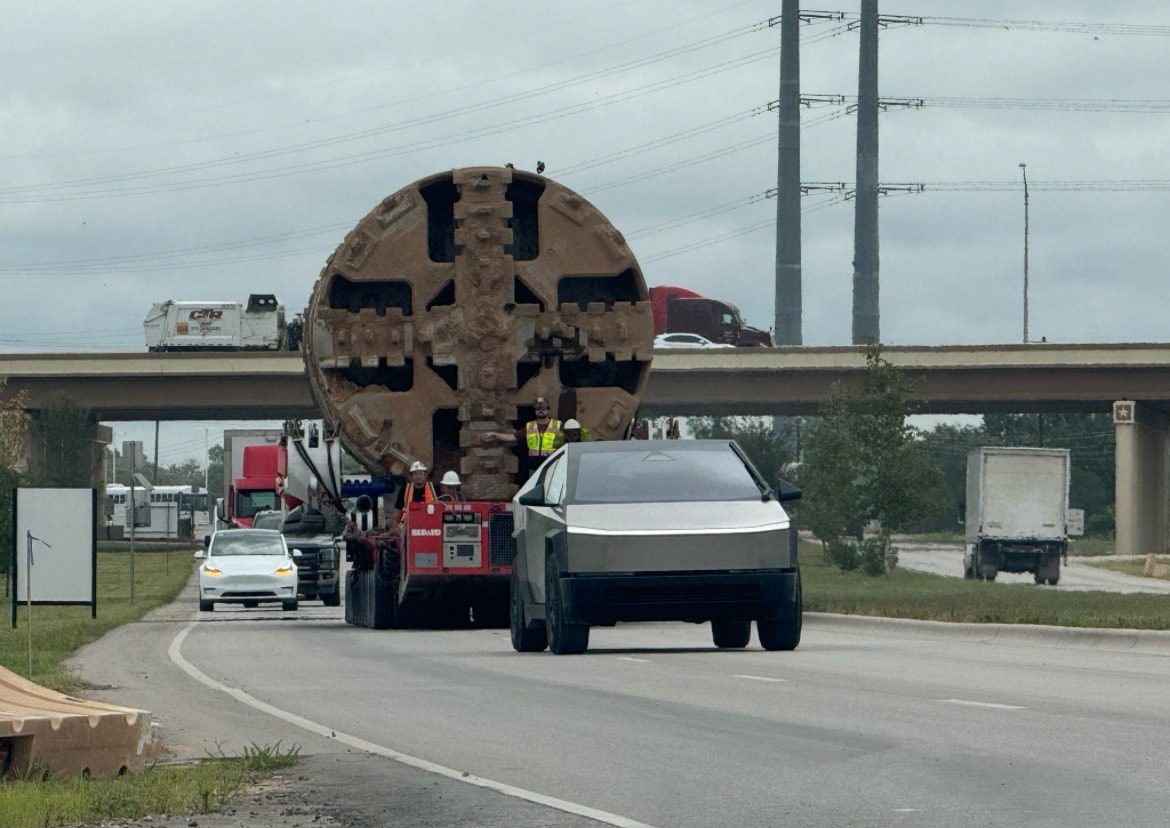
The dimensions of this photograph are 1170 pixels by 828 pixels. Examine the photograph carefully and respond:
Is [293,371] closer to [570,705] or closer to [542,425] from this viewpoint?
[542,425]

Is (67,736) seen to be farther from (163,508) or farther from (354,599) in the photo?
(163,508)

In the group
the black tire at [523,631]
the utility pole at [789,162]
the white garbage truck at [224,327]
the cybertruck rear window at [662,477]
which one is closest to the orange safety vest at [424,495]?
the black tire at [523,631]

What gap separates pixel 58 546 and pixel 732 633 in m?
7.06

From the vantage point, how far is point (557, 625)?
1841 cm

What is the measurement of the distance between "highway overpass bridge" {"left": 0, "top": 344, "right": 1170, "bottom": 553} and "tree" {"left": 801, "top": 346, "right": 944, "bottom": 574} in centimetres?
1836

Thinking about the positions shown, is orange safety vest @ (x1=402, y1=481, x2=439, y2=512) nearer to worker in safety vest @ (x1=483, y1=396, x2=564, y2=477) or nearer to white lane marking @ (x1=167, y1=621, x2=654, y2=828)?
worker in safety vest @ (x1=483, y1=396, x2=564, y2=477)

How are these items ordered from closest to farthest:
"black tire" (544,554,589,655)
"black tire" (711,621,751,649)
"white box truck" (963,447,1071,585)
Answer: "black tire" (544,554,589,655) < "black tire" (711,621,751,649) < "white box truck" (963,447,1071,585)

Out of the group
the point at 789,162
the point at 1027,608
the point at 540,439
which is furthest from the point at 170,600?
the point at 789,162

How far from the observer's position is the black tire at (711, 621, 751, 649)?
2027 centimetres

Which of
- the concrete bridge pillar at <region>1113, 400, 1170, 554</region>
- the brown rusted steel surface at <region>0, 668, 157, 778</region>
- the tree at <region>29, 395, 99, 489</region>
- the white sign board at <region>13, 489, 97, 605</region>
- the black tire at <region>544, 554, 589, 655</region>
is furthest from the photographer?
the tree at <region>29, 395, 99, 489</region>

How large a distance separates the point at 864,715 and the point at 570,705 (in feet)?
6.75

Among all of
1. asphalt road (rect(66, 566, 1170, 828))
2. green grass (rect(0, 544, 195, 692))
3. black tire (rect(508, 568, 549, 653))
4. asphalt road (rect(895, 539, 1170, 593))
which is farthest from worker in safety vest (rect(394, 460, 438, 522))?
asphalt road (rect(895, 539, 1170, 593))

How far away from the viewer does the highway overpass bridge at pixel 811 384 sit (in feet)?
250

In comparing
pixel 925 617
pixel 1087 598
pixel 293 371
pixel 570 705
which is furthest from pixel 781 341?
pixel 570 705
